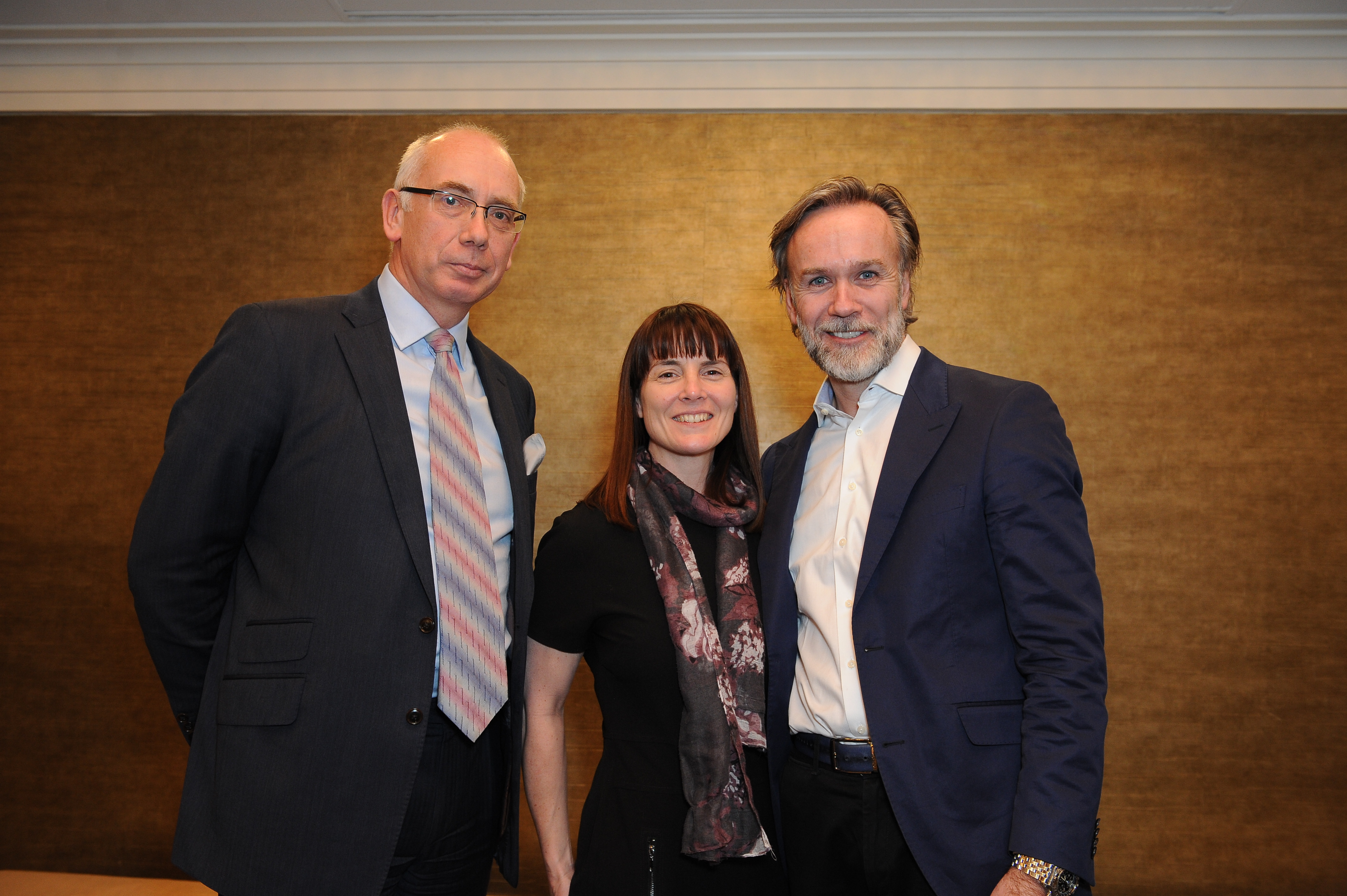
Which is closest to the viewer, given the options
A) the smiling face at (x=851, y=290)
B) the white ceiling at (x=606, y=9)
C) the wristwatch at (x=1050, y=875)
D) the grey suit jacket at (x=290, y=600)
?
the wristwatch at (x=1050, y=875)

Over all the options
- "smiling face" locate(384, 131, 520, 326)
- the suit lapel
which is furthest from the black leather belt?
"smiling face" locate(384, 131, 520, 326)

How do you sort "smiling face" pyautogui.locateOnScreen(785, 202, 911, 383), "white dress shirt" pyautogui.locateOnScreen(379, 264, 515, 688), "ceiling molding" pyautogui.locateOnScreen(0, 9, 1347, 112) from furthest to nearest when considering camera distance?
"ceiling molding" pyautogui.locateOnScreen(0, 9, 1347, 112)
"smiling face" pyautogui.locateOnScreen(785, 202, 911, 383)
"white dress shirt" pyautogui.locateOnScreen(379, 264, 515, 688)

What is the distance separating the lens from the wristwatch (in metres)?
1.33

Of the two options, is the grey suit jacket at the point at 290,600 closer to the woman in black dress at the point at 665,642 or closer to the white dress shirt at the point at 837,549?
the woman in black dress at the point at 665,642

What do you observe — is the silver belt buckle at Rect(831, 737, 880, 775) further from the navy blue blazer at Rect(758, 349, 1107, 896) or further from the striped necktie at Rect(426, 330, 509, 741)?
the striped necktie at Rect(426, 330, 509, 741)

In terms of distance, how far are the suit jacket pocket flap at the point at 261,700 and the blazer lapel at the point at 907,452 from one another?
3.44ft

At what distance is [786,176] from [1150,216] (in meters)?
1.64

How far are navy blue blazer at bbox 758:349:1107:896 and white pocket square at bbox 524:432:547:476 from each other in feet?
2.79

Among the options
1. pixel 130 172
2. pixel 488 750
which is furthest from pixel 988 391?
pixel 130 172

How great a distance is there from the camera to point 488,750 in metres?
1.72

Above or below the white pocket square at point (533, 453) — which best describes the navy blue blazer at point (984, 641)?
below

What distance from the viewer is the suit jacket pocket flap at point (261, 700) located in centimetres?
143

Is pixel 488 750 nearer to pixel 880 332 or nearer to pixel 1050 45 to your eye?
pixel 880 332

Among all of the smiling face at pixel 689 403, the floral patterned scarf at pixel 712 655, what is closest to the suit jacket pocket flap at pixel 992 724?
the floral patterned scarf at pixel 712 655
